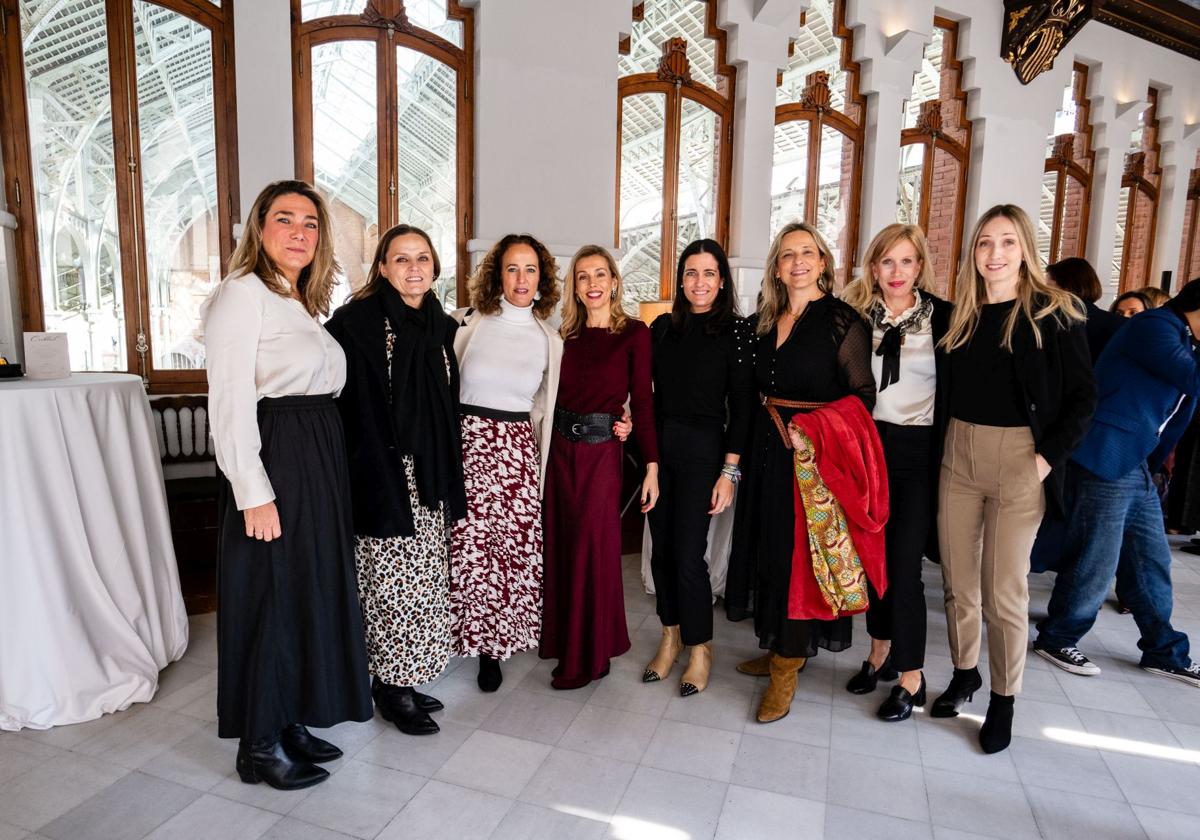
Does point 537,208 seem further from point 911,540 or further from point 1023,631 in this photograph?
point 1023,631

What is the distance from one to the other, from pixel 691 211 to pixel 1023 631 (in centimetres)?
428

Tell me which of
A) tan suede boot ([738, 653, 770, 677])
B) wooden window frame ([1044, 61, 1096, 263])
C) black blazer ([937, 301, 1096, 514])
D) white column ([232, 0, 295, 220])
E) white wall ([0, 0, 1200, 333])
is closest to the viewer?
black blazer ([937, 301, 1096, 514])

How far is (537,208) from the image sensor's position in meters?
4.88

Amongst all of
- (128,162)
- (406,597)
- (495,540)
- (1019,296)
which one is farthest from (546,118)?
(406,597)

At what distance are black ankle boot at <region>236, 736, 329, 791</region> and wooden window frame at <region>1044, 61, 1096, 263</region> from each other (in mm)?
8734

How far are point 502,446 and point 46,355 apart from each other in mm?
1766

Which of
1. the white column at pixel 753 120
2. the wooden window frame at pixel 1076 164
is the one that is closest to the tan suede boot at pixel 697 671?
the white column at pixel 753 120

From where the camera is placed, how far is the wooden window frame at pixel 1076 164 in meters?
7.78

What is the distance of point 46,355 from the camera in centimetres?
266

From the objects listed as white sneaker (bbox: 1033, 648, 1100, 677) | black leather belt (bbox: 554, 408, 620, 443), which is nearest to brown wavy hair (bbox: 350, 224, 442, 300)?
black leather belt (bbox: 554, 408, 620, 443)

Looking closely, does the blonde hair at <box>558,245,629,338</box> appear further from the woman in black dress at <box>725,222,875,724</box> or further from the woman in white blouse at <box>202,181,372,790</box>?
the woman in white blouse at <box>202,181,372,790</box>

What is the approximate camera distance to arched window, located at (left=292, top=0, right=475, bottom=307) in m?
4.37

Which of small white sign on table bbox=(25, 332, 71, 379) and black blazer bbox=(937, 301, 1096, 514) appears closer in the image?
black blazer bbox=(937, 301, 1096, 514)

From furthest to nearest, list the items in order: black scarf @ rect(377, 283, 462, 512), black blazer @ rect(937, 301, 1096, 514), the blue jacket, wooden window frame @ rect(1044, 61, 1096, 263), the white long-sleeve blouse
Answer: wooden window frame @ rect(1044, 61, 1096, 263) < the blue jacket < black scarf @ rect(377, 283, 462, 512) < black blazer @ rect(937, 301, 1096, 514) < the white long-sleeve blouse
